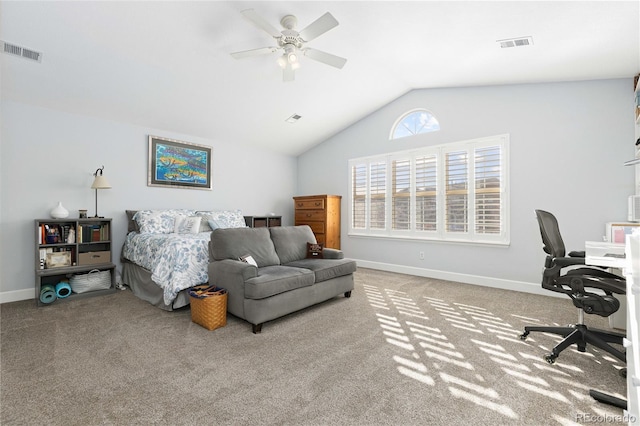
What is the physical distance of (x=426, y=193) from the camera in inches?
200

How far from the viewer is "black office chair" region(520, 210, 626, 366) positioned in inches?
83.5

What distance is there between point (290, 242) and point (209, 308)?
1.41 meters

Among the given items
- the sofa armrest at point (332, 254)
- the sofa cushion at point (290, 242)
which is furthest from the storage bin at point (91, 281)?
the sofa armrest at point (332, 254)

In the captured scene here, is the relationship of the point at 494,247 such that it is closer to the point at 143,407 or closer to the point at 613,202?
the point at 613,202

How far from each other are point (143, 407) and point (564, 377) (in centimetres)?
265

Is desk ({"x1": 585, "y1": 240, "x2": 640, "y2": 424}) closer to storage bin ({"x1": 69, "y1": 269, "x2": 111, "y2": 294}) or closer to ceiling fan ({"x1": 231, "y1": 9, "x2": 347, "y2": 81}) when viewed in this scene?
ceiling fan ({"x1": 231, "y1": 9, "x2": 347, "y2": 81})

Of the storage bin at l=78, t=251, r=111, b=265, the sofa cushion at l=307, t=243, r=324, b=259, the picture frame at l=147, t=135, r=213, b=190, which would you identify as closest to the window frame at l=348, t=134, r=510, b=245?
the sofa cushion at l=307, t=243, r=324, b=259

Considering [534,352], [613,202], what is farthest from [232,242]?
[613,202]

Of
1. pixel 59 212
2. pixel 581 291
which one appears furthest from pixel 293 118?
pixel 581 291

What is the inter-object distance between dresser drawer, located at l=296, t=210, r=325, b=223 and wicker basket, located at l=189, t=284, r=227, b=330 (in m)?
3.17

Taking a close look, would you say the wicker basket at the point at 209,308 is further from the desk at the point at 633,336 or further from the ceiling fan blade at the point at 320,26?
the desk at the point at 633,336

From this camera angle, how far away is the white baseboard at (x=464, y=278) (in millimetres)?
4043

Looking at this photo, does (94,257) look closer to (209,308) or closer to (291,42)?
(209,308)

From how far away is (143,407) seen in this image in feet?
5.47
